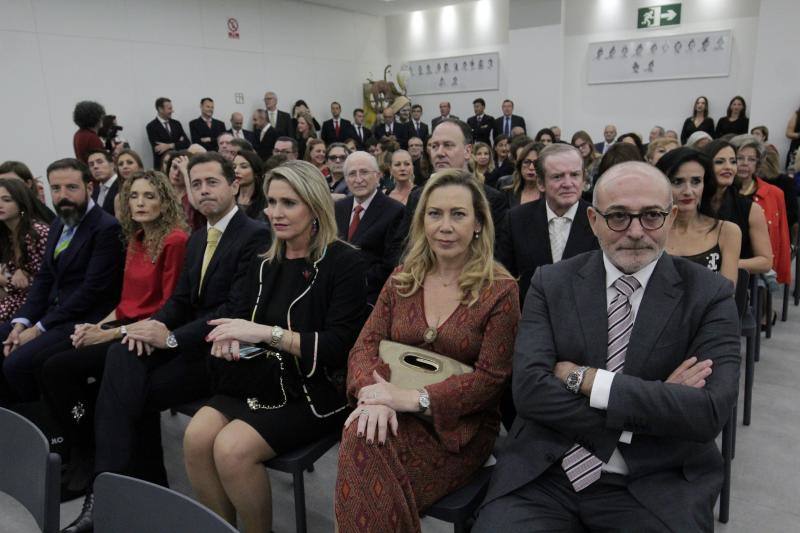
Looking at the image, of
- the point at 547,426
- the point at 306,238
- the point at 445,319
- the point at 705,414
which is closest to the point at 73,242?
the point at 306,238

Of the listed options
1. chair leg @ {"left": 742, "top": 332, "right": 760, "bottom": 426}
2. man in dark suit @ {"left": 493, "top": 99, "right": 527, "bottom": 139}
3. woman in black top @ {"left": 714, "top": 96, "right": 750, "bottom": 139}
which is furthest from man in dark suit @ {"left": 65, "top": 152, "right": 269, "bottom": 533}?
woman in black top @ {"left": 714, "top": 96, "right": 750, "bottom": 139}

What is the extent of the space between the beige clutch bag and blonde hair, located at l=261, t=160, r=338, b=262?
582 millimetres

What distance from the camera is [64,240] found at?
3285 millimetres

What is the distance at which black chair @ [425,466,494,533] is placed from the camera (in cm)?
167

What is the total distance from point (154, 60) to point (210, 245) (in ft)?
27.6

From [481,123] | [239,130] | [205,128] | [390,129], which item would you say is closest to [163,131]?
[205,128]

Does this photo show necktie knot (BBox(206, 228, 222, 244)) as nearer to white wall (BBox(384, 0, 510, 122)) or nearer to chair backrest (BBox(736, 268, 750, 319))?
chair backrest (BBox(736, 268, 750, 319))

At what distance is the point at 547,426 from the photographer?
167 cm

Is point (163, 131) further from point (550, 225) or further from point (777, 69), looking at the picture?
point (777, 69)

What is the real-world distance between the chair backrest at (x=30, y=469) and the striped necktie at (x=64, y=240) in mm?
2034

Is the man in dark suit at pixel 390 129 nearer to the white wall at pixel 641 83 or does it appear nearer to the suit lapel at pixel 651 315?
the white wall at pixel 641 83

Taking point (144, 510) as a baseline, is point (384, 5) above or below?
above

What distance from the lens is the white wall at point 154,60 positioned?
819cm

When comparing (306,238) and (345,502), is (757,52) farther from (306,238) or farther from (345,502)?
(345,502)
